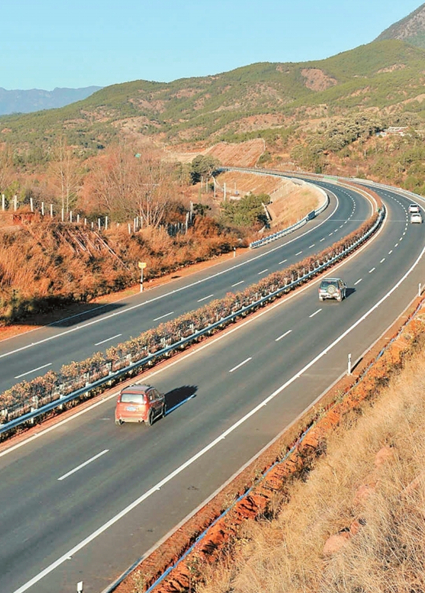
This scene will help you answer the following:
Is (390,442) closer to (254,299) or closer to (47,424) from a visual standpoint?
(47,424)

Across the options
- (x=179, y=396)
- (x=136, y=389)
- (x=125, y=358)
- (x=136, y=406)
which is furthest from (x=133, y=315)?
(x=136, y=406)

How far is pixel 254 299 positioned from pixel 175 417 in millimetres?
16912

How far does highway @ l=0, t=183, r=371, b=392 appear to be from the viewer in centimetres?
3073

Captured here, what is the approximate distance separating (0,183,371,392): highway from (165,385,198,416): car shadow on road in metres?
6.06

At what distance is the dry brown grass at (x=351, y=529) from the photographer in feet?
31.8

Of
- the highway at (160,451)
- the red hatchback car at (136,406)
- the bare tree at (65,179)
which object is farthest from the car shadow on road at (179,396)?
the bare tree at (65,179)

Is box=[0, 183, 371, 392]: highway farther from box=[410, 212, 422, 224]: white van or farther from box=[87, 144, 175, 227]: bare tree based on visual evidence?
box=[87, 144, 175, 227]: bare tree

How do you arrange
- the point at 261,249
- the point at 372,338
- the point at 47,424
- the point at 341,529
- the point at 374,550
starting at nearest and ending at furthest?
the point at 374,550 < the point at 341,529 < the point at 47,424 < the point at 372,338 < the point at 261,249

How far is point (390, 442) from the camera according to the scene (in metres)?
15.9

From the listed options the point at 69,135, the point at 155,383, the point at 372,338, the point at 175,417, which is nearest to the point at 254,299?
the point at 372,338

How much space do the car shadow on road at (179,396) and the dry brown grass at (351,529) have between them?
781 centimetres

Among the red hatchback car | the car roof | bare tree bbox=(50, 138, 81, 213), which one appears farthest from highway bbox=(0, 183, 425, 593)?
bare tree bbox=(50, 138, 81, 213)

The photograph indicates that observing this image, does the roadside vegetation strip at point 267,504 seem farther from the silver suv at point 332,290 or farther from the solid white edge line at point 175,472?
the silver suv at point 332,290

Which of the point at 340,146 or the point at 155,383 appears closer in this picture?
the point at 155,383
